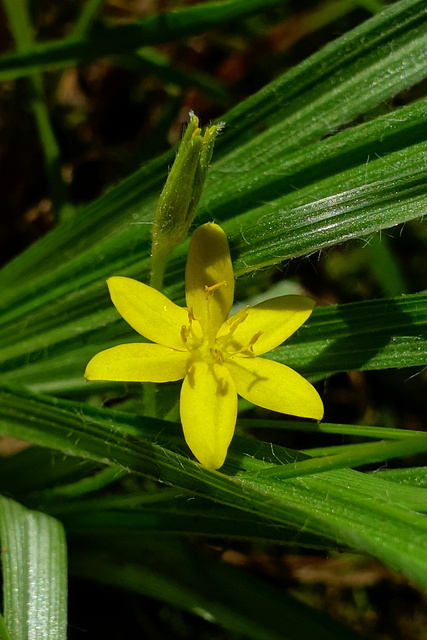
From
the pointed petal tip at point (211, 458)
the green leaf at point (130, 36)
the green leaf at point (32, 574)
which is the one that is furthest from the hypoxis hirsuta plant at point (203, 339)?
the green leaf at point (130, 36)

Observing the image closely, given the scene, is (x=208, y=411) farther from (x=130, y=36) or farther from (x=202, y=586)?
(x=130, y=36)

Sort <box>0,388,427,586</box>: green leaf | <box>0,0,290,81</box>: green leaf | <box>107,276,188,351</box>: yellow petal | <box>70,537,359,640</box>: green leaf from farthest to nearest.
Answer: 1. <box>0,0,290,81</box>: green leaf
2. <box>70,537,359,640</box>: green leaf
3. <box>107,276,188,351</box>: yellow petal
4. <box>0,388,427,586</box>: green leaf

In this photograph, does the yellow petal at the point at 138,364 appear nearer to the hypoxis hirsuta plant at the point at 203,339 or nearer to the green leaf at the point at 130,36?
the hypoxis hirsuta plant at the point at 203,339

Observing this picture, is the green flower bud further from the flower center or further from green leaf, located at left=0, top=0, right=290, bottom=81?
green leaf, located at left=0, top=0, right=290, bottom=81

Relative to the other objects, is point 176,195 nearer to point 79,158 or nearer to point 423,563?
point 423,563

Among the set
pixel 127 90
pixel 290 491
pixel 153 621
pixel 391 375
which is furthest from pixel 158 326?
pixel 127 90

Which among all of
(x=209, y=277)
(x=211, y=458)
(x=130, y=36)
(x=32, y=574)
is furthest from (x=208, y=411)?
(x=130, y=36)

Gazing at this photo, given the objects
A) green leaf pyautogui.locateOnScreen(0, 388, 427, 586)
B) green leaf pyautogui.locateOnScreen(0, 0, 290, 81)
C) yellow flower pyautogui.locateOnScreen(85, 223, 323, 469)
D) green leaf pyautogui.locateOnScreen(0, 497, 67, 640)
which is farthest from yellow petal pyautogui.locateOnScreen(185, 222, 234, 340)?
green leaf pyautogui.locateOnScreen(0, 0, 290, 81)
